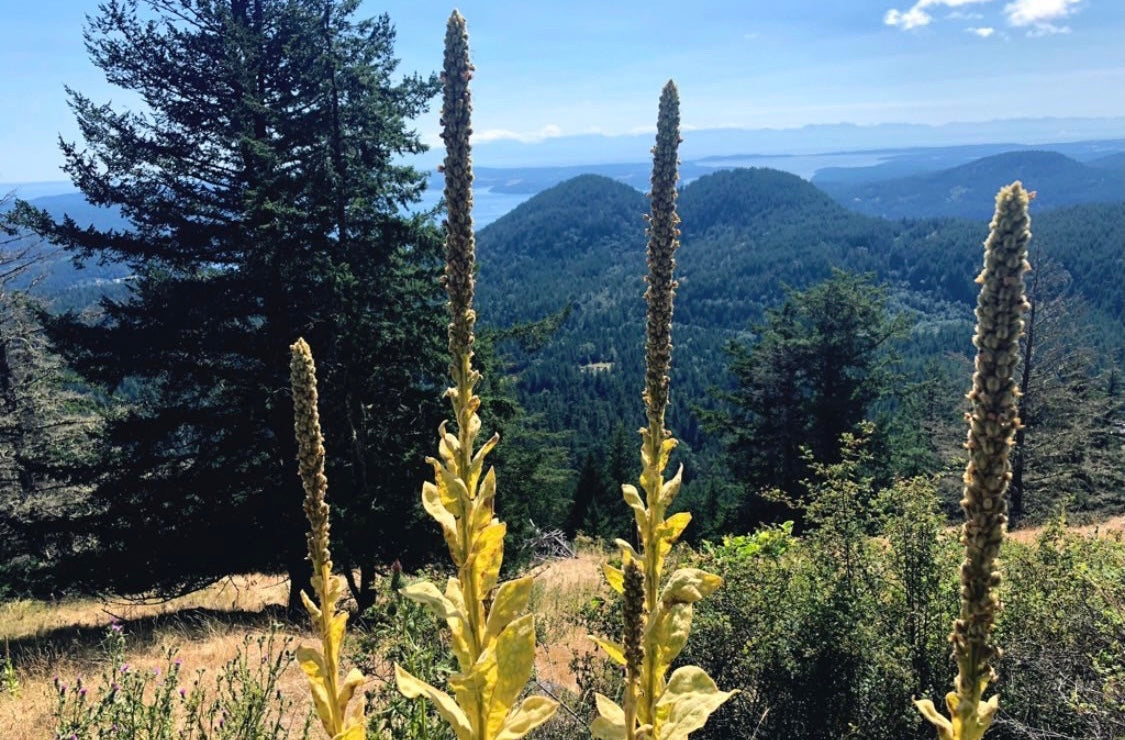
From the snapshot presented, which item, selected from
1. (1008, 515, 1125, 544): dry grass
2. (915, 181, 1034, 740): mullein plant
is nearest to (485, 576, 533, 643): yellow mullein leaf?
(915, 181, 1034, 740): mullein plant

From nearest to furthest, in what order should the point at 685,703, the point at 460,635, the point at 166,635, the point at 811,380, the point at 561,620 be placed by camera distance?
the point at 460,635 → the point at 685,703 → the point at 166,635 → the point at 561,620 → the point at 811,380

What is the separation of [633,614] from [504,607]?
0.94ft

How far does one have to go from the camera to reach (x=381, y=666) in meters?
6.97

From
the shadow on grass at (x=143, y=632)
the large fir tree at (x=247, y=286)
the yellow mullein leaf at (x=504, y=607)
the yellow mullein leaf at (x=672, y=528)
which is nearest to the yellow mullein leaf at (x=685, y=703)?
the yellow mullein leaf at (x=672, y=528)

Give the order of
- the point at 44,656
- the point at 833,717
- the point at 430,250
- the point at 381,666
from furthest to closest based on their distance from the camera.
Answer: the point at 430,250 → the point at 44,656 → the point at 381,666 → the point at 833,717

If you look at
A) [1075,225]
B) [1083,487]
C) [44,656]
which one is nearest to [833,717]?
[44,656]

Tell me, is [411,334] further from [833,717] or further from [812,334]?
[812,334]

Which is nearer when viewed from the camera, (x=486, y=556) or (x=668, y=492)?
(x=486, y=556)

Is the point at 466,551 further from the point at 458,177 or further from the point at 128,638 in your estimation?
the point at 128,638

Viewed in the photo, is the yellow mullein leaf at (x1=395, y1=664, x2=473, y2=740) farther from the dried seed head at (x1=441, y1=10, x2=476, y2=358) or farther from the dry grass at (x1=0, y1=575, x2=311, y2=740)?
the dry grass at (x1=0, y1=575, x2=311, y2=740)

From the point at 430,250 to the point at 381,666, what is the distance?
655 cm

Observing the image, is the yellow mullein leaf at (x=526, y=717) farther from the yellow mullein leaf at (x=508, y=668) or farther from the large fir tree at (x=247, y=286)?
the large fir tree at (x=247, y=286)

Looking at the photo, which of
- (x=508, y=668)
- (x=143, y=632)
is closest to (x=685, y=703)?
(x=508, y=668)

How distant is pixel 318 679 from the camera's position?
4.82 feet
